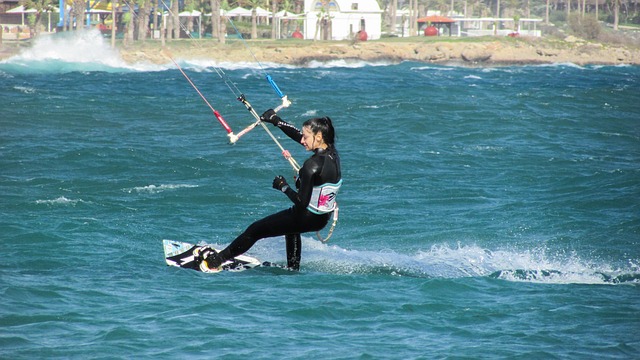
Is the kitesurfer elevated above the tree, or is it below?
below

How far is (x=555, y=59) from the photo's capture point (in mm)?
76000

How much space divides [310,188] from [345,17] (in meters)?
77.3

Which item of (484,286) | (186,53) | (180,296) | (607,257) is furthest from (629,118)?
(186,53)

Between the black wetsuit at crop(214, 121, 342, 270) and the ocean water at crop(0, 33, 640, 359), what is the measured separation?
32 cm

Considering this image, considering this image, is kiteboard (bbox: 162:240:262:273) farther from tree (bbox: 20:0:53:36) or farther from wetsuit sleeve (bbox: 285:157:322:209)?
tree (bbox: 20:0:53:36)

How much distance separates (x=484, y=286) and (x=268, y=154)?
41.4 ft

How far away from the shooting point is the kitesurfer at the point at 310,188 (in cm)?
888

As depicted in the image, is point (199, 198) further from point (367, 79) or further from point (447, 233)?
point (367, 79)

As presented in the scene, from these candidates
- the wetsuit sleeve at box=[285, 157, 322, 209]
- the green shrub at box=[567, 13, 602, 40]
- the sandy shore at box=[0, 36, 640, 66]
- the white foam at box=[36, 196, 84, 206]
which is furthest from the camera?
the green shrub at box=[567, 13, 602, 40]

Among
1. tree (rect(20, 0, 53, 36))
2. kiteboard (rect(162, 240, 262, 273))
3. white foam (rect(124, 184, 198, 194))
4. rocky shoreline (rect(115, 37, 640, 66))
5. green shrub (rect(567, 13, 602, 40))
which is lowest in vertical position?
white foam (rect(124, 184, 198, 194))

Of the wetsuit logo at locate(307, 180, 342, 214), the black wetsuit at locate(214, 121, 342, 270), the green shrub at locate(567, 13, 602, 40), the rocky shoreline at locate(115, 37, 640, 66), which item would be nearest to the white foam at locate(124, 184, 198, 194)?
the black wetsuit at locate(214, 121, 342, 270)

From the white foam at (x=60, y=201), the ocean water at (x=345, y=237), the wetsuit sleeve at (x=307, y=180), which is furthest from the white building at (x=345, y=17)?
the wetsuit sleeve at (x=307, y=180)

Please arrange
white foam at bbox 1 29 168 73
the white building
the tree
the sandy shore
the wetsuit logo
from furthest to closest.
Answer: the white building
the tree
the sandy shore
white foam at bbox 1 29 168 73
the wetsuit logo

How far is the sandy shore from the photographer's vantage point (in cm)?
6588
